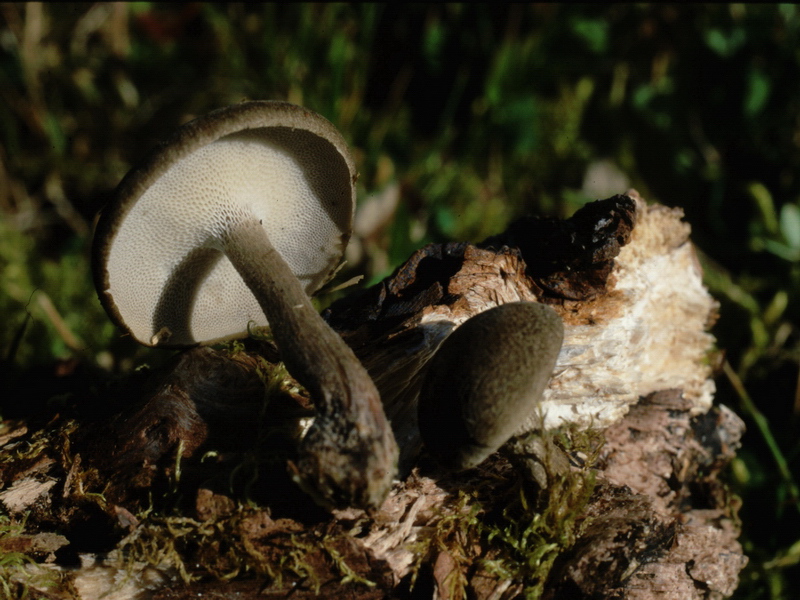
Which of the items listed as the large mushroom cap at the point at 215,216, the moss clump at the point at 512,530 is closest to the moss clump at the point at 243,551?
the moss clump at the point at 512,530

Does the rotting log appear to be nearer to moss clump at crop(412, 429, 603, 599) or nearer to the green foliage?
moss clump at crop(412, 429, 603, 599)

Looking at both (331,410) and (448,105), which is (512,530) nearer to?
(331,410)

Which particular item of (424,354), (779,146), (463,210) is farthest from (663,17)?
(424,354)

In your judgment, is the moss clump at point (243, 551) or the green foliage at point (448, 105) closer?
the moss clump at point (243, 551)

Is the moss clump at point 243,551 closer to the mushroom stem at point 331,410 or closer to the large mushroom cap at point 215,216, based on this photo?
the mushroom stem at point 331,410

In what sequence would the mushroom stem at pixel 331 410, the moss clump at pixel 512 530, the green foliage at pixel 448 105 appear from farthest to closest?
the green foliage at pixel 448 105 → the moss clump at pixel 512 530 → the mushroom stem at pixel 331 410

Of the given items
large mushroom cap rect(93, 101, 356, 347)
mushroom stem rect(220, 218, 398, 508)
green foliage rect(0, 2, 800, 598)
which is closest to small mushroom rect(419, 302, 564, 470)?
mushroom stem rect(220, 218, 398, 508)
